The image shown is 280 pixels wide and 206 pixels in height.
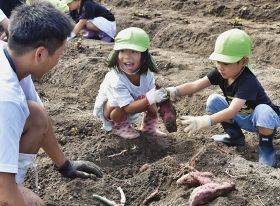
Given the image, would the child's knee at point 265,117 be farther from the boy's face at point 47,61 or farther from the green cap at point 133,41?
the boy's face at point 47,61

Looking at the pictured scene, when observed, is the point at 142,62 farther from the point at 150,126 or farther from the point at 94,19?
the point at 94,19

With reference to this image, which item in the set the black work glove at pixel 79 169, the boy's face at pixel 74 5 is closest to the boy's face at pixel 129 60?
the black work glove at pixel 79 169

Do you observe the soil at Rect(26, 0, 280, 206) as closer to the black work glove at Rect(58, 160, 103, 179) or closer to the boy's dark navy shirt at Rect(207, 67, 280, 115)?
the black work glove at Rect(58, 160, 103, 179)

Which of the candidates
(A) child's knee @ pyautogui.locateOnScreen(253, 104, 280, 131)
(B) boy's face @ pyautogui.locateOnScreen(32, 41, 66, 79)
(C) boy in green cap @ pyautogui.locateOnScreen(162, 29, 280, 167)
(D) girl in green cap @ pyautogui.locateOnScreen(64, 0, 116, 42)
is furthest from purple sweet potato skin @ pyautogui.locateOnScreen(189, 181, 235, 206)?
(D) girl in green cap @ pyautogui.locateOnScreen(64, 0, 116, 42)

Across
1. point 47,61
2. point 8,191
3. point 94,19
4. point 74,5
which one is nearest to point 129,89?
point 47,61

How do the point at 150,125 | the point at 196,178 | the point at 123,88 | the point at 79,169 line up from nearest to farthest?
the point at 196,178, the point at 79,169, the point at 123,88, the point at 150,125

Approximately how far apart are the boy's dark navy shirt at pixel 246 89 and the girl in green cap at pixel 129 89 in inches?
18.9

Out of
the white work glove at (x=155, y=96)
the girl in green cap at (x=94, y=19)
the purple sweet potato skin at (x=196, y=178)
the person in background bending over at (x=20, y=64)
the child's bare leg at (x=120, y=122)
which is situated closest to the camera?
the person in background bending over at (x=20, y=64)

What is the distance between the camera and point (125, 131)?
397 centimetres

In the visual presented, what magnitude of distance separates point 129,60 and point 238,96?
85 centimetres

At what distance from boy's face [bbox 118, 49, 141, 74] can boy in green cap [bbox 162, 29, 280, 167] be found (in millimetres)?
342

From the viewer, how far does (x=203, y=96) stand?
486cm

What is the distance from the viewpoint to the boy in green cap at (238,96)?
140 inches

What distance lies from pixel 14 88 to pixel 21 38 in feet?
0.83
